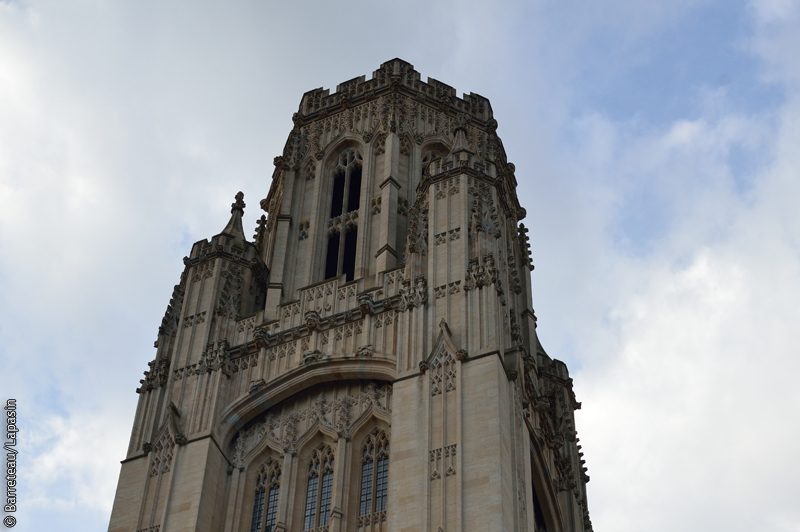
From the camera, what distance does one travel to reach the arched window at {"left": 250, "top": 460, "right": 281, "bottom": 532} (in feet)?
102

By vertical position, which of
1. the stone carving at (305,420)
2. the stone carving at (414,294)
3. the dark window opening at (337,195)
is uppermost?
the dark window opening at (337,195)

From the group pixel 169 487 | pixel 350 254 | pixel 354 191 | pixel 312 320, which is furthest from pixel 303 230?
pixel 169 487

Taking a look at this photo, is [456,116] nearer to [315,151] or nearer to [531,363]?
[315,151]

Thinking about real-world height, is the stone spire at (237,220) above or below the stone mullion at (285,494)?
above

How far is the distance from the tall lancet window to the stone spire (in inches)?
122

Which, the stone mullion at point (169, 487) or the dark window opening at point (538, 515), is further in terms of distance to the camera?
the dark window opening at point (538, 515)

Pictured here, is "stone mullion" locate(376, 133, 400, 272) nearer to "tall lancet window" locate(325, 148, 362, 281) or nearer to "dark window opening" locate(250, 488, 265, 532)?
"tall lancet window" locate(325, 148, 362, 281)

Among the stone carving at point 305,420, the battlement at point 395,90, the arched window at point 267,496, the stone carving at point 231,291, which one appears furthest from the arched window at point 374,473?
the battlement at point 395,90

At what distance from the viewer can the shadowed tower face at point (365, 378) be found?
94.0 ft

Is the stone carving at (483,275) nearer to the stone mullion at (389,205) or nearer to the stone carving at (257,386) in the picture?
the stone mullion at (389,205)

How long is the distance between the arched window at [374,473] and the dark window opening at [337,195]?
12.4 m

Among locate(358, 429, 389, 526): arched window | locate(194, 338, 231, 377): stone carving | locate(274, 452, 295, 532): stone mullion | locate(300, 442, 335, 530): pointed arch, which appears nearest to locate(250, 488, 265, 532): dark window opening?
locate(274, 452, 295, 532): stone mullion

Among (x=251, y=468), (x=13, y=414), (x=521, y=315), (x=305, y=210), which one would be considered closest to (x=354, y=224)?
(x=305, y=210)

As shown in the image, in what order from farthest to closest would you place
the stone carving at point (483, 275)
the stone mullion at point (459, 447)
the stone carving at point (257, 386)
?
the stone carving at point (257, 386) → the stone carving at point (483, 275) → the stone mullion at point (459, 447)
